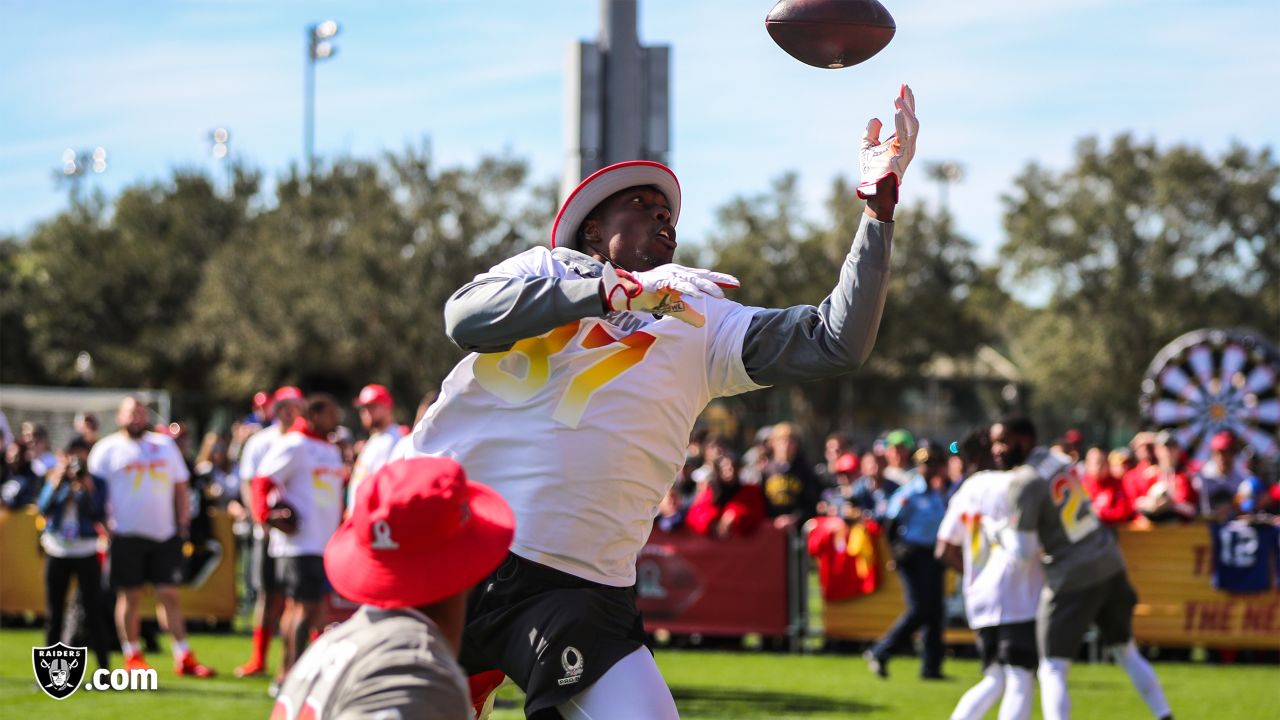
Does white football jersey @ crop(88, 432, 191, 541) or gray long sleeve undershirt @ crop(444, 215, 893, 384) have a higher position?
gray long sleeve undershirt @ crop(444, 215, 893, 384)

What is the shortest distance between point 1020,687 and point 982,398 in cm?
5135

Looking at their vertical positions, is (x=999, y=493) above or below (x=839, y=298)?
below

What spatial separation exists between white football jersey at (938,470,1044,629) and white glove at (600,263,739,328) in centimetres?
484

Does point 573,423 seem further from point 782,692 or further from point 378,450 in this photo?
point 782,692

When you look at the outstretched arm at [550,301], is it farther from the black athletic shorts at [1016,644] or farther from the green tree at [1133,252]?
the green tree at [1133,252]

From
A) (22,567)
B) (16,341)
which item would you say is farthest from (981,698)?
(16,341)

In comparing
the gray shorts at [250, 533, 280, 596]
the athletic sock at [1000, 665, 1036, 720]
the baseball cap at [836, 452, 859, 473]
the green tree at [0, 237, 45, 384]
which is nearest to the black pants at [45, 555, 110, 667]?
the gray shorts at [250, 533, 280, 596]

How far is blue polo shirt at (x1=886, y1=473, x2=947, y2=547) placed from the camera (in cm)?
1333

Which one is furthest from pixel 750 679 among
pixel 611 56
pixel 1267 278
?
pixel 1267 278

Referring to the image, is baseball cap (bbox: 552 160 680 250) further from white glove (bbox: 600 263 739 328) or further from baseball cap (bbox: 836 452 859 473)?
baseball cap (bbox: 836 452 859 473)

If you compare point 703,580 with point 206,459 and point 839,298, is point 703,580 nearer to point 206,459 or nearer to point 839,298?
point 206,459

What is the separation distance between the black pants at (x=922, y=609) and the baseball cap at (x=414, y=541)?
10435 mm

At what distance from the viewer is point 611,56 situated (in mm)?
8383

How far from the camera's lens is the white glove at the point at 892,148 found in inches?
152
